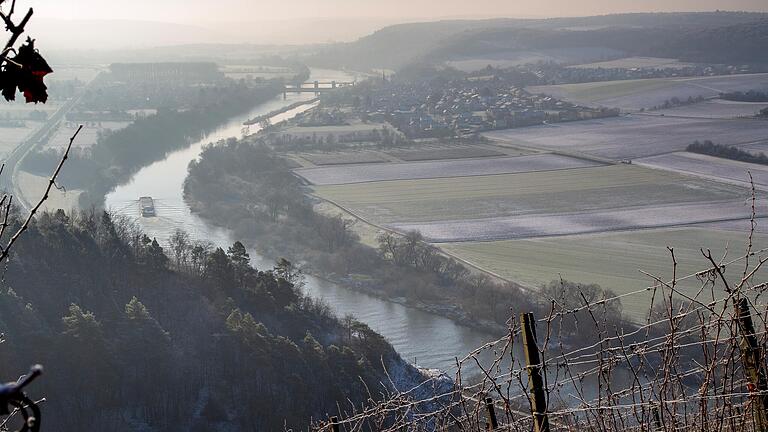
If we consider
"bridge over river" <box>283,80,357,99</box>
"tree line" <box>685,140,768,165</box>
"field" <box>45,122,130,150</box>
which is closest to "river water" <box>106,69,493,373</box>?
"field" <box>45,122,130,150</box>

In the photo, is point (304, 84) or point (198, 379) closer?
point (198, 379)

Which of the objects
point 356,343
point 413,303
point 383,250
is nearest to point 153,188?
point 383,250

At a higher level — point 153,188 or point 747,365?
point 747,365

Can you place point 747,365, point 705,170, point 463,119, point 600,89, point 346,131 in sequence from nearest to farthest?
point 747,365
point 705,170
point 346,131
point 463,119
point 600,89

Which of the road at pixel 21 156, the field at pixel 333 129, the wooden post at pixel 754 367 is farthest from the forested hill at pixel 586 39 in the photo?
the wooden post at pixel 754 367

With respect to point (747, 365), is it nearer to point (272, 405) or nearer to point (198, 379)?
point (272, 405)

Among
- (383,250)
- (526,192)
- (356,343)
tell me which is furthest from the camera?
(526,192)

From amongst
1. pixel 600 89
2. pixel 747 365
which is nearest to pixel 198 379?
pixel 747 365

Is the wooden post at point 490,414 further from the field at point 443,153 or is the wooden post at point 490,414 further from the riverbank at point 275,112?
the riverbank at point 275,112
